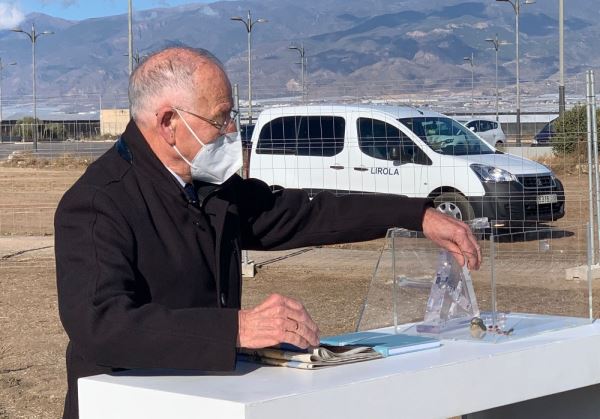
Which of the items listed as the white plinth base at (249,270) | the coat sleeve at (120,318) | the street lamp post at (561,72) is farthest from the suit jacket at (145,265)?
the street lamp post at (561,72)

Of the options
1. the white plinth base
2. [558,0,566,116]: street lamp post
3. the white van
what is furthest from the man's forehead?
[558,0,566,116]: street lamp post

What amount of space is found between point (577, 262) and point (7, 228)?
46.8 feet

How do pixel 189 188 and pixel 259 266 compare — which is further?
pixel 259 266

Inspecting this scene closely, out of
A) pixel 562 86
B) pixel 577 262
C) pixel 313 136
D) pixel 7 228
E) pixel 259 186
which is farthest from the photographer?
pixel 562 86

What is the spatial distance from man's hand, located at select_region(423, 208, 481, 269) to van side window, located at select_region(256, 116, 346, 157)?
11.7 m

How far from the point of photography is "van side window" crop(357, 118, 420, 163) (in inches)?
583

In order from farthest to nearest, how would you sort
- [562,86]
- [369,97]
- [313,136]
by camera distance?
1. [562,86]
2. [369,97]
3. [313,136]

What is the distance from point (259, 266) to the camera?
12.4 meters


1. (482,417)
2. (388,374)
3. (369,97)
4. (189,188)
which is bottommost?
(482,417)

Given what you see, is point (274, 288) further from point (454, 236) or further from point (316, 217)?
point (454, 236)

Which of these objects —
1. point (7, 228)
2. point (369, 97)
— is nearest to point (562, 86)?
point (369, 97)

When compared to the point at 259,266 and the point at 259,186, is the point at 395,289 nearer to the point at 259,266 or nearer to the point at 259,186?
the point at 259,186

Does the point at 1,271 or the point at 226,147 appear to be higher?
the point at 226,147

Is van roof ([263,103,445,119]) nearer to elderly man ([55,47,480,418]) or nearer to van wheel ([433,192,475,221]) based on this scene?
van wheel ([433,192,475,221])
